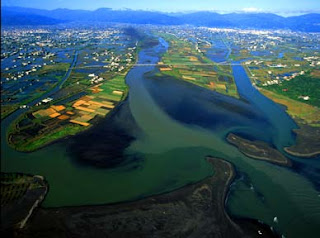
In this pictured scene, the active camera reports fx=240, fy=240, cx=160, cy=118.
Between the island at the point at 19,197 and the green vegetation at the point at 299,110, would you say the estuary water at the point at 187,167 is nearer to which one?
the island at the point at 19,197

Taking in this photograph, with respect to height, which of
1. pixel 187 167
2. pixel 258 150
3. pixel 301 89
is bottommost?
pixel 187 167

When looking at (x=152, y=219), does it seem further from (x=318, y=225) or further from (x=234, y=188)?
(x=318, y=225)

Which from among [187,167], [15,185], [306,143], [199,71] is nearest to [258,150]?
[306,143]

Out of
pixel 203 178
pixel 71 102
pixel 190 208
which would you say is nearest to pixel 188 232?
pixel 190 208

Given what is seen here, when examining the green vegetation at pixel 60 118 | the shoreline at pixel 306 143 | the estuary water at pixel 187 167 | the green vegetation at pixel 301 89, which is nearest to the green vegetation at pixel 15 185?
the estuary water at pixel 187 167

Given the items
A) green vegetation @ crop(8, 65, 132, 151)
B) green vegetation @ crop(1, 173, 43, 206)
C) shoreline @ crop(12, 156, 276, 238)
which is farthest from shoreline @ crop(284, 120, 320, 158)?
green vegetation @ crop(1, 173, 43, 206)

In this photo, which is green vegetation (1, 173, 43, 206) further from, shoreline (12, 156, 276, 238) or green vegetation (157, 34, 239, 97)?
green vegetation (157, 34, 239, 97)

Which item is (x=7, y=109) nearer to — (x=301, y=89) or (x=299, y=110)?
(x=299, y=110)
